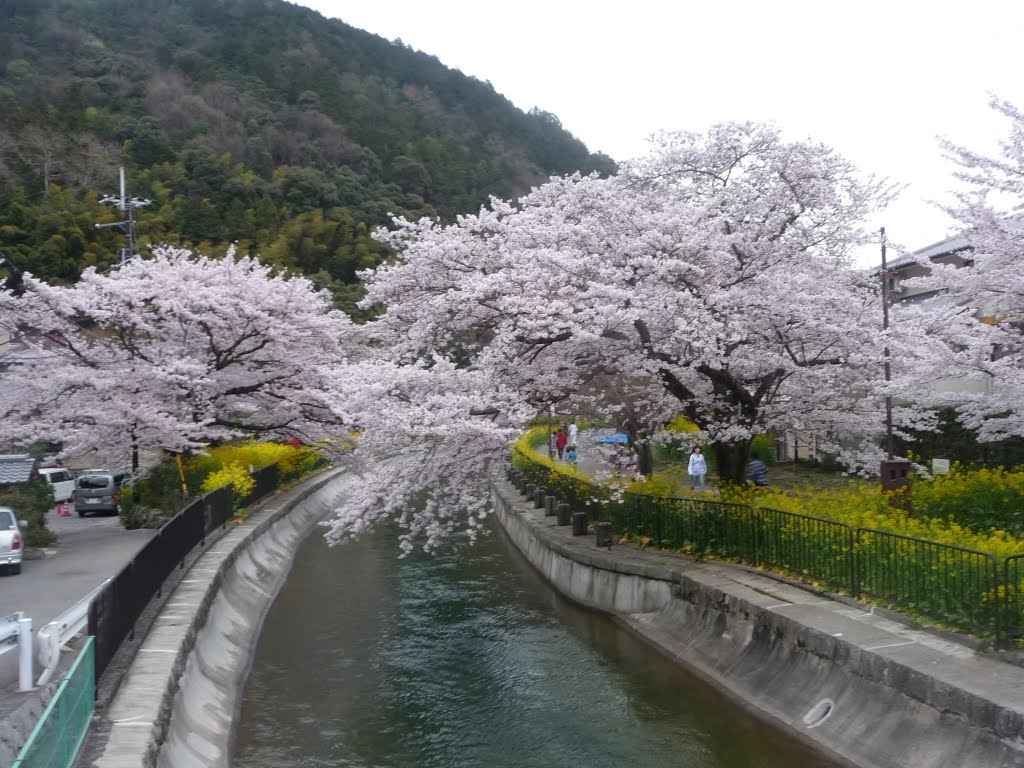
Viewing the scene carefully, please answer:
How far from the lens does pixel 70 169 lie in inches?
2594

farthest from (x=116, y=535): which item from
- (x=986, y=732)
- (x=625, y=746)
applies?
(x=986, y=732)

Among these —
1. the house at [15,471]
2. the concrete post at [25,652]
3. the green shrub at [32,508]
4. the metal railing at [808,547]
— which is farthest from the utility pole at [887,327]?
the house at [15,471]

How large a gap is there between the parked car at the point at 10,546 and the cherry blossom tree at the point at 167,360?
5.92 metres

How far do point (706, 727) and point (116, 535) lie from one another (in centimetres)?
1745

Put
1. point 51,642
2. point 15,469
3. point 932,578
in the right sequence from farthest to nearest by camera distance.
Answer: point 15,469
point 932,578
point 51,642

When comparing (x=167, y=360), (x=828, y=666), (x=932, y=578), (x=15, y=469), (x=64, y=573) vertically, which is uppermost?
(x=167, y=360)

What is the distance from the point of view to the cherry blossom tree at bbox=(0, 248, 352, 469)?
23906mm

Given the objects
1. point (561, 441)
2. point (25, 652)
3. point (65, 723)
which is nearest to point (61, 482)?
point (561, 441)

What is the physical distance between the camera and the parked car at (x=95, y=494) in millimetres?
27922

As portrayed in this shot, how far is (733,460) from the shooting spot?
1759cm

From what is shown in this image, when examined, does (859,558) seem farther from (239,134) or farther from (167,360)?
(239,134)

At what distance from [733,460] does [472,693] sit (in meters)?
7.25

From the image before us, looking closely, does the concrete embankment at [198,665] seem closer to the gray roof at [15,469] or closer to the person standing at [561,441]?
the gray roof at [15,469]

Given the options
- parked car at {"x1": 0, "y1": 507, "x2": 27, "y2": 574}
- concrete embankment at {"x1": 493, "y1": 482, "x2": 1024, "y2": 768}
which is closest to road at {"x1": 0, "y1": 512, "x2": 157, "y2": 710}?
parked car at {"x1": 0, "y1": 507, "x2": 27, "y2": 574}
